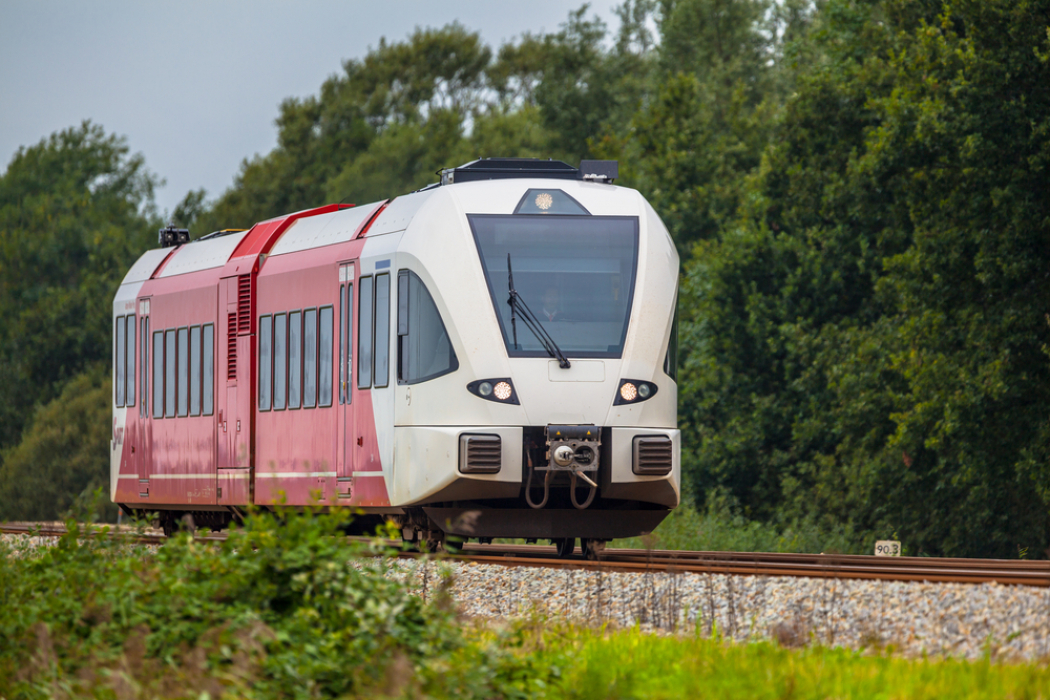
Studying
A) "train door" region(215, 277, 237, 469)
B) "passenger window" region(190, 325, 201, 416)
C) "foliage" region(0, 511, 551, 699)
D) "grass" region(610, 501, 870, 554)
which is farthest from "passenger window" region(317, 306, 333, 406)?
"foliage" region(0, 511, 551, 699)

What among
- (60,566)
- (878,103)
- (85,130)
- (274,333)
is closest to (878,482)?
(878,103)

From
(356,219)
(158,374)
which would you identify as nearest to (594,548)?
(356,219)

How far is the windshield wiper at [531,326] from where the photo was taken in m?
13.5

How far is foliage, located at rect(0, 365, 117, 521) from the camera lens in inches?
2138

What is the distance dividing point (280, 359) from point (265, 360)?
40 cm

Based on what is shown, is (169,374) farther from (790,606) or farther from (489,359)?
(790,606)

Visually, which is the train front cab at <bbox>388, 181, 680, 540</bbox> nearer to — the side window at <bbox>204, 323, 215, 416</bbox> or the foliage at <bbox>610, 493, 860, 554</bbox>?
the side window at <bbox>204, 323, 215, 416</bbox>

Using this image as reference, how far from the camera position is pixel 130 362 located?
2033cm

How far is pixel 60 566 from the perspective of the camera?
29.3 feet

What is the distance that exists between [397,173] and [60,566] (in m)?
53.4

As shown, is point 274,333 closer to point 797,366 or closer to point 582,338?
point 582,338

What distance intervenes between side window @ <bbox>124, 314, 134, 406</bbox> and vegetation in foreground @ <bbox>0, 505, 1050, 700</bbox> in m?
11.7

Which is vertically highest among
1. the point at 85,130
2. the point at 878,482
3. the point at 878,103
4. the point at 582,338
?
the point at 85,130

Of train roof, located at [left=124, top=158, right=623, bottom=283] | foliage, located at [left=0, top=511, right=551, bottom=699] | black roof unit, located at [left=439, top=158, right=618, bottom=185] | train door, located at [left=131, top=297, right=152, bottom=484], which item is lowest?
foliage, located at [left=0, top=511, right=551, bottom=699]
